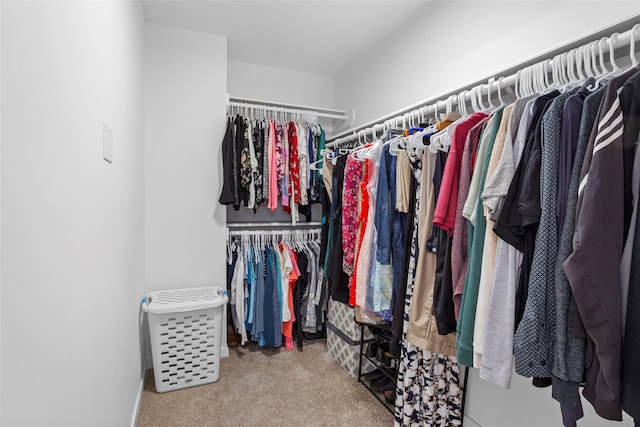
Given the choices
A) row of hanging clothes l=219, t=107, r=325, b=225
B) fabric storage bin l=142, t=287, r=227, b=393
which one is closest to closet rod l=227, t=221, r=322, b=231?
row of hanging clothes l=219, t=107, r=325, b=225

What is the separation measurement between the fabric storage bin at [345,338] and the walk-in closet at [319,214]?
0.06ft

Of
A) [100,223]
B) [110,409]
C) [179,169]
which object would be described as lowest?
[110,409]

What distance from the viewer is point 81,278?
0.90 meters

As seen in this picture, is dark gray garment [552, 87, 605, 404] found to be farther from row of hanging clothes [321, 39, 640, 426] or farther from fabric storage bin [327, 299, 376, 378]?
fabric storage bin [327, 299, 376, 378]

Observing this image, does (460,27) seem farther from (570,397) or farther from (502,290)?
(570,397)

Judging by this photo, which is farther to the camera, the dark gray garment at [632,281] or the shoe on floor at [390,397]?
the shoe on floor at [390,397]

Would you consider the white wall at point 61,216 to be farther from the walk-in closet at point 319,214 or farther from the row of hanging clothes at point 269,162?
the row of hanging clothes at point 269,162

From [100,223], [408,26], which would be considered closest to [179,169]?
[100,223]

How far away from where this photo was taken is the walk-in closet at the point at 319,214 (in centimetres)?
70

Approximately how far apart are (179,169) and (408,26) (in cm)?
192

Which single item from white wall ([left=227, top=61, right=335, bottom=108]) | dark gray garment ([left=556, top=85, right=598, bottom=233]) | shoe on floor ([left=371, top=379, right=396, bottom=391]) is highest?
white wall ([left=227, top=61, right=335, bottom=108])

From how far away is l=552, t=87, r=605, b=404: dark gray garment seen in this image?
76 cm

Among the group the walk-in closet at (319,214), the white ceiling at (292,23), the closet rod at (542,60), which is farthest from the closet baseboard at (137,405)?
the white ceiling at (292,23)

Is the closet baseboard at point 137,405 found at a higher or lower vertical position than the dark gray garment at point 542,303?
lower
